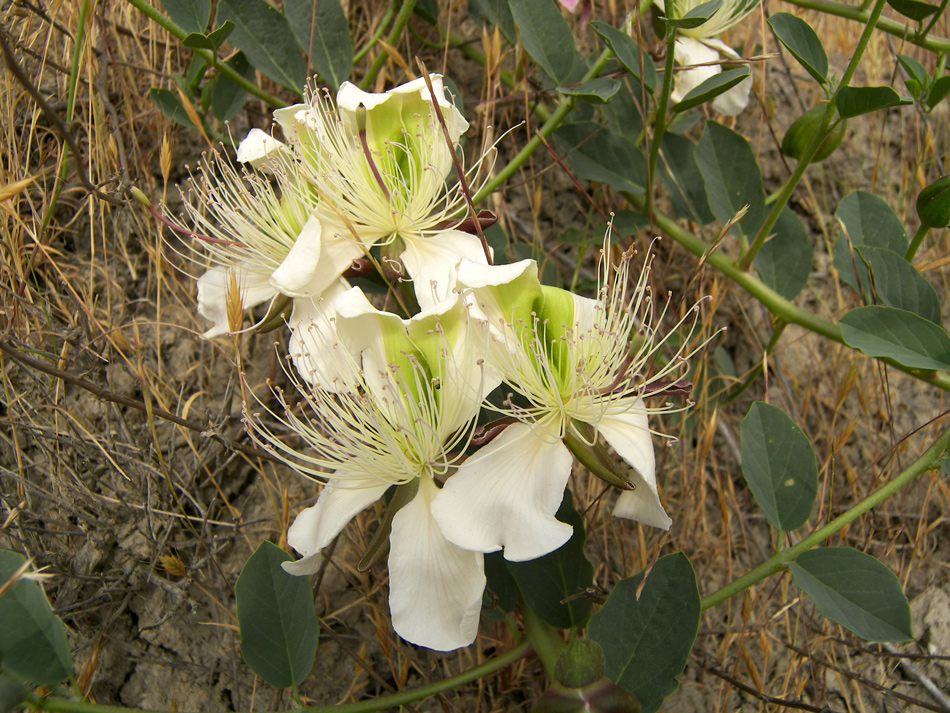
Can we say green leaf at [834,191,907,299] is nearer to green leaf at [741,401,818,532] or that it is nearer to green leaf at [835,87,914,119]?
green leaf at [835,87,914,119]

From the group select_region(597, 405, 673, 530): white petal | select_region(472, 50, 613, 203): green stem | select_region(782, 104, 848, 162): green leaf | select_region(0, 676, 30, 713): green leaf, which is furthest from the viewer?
select_region(782, 104, 848, 162): green leaf

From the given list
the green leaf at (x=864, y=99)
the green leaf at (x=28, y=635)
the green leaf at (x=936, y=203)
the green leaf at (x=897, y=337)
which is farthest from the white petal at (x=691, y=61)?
the green leaf at (x=28, y=635)

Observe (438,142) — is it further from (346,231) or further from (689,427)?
(689,427)

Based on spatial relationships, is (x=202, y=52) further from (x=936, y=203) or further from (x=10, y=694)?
(x=936, y=203)

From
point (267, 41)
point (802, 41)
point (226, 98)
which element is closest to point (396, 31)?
point (267, 41)

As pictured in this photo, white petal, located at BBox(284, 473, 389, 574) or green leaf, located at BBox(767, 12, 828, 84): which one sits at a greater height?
green leaf, located at BBox(767, 12, 828, 84)

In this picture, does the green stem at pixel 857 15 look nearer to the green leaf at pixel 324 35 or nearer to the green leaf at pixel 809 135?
the green leaf at pixel 809 135

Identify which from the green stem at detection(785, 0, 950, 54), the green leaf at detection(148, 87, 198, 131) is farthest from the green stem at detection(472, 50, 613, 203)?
the green leaf at detection(148, 87, 198, 131)
